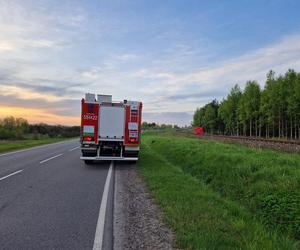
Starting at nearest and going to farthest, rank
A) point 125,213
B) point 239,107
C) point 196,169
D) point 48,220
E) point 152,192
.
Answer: point 48,220 < point 125,213 < point 152,192 < point 196,169 < point 239,107

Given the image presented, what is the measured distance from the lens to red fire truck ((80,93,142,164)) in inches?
621

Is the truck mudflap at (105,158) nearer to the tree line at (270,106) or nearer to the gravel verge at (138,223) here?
the gravel verge at (138,223)

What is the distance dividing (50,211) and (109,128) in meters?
9.17

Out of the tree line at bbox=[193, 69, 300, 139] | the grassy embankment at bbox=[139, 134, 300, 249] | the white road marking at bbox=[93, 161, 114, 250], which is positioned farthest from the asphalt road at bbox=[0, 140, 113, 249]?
the tree line at bbox=[193, 69, 300, 139]

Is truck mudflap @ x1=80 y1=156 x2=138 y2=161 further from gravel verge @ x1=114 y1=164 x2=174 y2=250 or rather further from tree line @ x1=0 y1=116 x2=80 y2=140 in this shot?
tree line @ x1=0 y1=116 x2=80 y2=140

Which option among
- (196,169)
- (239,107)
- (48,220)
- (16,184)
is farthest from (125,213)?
(239,107)

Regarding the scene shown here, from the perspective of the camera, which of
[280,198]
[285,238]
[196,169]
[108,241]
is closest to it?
[108,241]

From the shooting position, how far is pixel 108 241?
512 cm

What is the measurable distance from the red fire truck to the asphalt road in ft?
13.0

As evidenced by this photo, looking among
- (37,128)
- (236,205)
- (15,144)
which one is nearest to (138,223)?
(236,205)

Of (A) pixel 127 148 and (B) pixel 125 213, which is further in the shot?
(A) pixel 127 148

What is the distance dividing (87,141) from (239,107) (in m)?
47.9

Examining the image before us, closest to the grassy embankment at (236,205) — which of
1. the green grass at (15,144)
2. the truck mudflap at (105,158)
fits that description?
the truck mudflap at (105,158)

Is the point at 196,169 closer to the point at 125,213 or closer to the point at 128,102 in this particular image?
the point at 128,102
